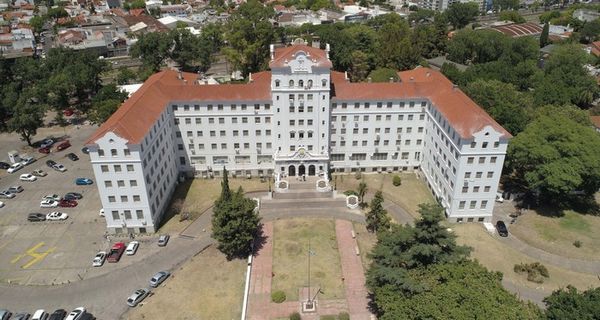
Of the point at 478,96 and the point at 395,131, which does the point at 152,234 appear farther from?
the point at 478,96

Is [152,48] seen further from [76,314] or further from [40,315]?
[76,314]

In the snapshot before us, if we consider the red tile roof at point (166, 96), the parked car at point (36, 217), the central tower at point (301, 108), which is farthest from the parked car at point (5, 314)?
the central tower at point (301, 108)

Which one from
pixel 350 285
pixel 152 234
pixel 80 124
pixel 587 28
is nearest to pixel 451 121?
pixel 350 285

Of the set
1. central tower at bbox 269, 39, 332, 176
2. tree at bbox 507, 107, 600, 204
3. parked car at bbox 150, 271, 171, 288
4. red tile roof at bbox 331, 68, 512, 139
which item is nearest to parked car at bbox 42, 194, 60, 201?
parked car at bbox 150, 271, 171, 288

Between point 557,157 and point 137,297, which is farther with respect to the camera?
point 557,157

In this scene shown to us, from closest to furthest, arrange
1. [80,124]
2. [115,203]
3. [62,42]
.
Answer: [115,203] → [80,124] → [62,42]

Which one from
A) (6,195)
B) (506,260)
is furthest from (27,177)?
(506,260)
